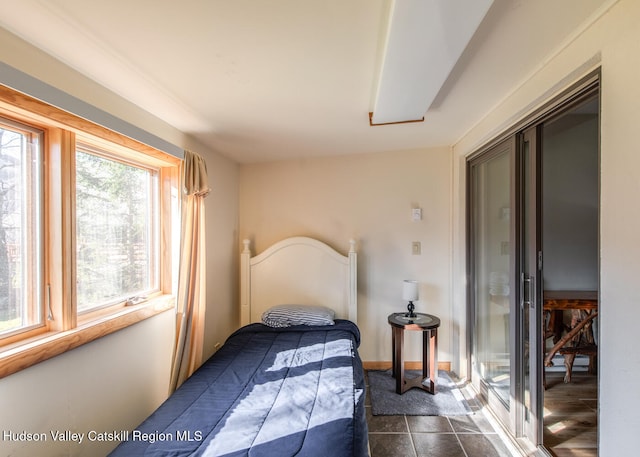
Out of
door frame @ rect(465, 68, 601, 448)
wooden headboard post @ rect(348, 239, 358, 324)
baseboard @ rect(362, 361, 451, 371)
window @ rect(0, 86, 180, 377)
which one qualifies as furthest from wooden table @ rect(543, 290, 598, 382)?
window @ rect(0, 86, 180, 377)

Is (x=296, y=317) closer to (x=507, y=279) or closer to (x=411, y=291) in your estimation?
(x=411, y=291)

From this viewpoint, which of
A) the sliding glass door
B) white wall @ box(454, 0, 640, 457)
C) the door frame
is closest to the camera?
white wall @ box(454, 0, 640, 457)

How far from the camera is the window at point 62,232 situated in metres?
1.18

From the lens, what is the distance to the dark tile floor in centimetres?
172

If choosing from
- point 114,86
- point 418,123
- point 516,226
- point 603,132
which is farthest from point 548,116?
point 114,86

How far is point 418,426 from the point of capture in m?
1.95

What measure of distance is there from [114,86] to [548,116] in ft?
7.88

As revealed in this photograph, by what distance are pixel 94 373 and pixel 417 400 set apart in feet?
7.42

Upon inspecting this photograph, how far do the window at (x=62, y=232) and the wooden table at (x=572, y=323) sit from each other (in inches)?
117

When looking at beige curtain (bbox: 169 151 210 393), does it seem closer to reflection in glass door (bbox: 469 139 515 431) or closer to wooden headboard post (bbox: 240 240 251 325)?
wooden headboard post (bbox: 240 240 251 325)

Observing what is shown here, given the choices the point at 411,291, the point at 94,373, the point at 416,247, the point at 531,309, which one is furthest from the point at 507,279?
the point at 94,373

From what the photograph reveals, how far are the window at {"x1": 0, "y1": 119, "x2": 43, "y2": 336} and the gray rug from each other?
2.25 m

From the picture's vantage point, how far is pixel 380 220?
285 centimetres

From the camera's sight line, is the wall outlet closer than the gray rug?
No
